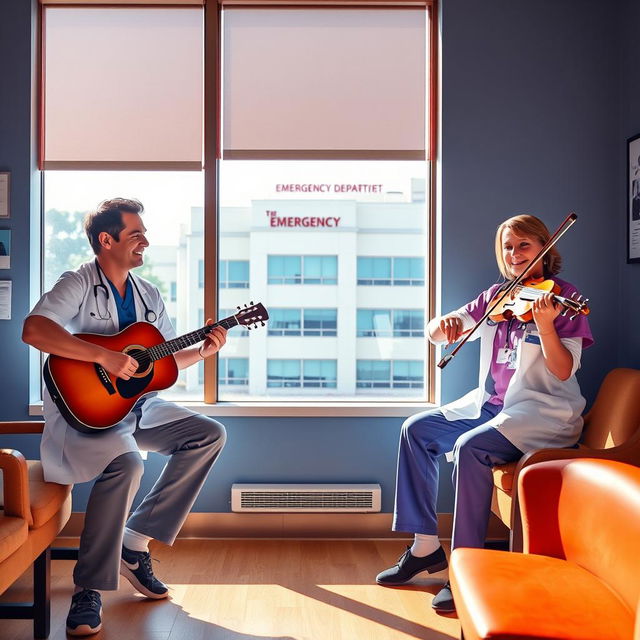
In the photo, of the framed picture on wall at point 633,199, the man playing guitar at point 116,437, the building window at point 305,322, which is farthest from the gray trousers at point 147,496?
the framed picture on wall at point 633,199

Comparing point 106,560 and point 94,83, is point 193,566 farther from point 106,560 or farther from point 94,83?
point 94,83

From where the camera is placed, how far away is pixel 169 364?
2.80 metres

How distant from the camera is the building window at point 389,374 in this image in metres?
3.52

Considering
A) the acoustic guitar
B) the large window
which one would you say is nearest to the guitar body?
the acoustic guitar

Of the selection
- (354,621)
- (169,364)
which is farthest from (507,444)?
(169,364)

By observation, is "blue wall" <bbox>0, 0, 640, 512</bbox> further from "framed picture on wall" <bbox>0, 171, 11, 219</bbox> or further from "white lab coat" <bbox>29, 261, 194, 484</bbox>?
"white lab coat" <bbox>29, 261, 194, 484</bbox>

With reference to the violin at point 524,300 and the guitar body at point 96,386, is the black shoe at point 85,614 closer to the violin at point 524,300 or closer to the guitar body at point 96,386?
the guitar body at point 96,386

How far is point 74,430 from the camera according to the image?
254 centimetres

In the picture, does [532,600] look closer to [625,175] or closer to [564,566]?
[564,566]

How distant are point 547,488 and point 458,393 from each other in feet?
4.58

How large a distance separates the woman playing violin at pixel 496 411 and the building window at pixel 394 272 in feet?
1.76

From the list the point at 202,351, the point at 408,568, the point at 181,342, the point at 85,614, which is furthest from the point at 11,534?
the point at 408,568

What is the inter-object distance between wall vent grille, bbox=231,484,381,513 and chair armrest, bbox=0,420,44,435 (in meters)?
1.03

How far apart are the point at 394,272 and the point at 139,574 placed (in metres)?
1.82
